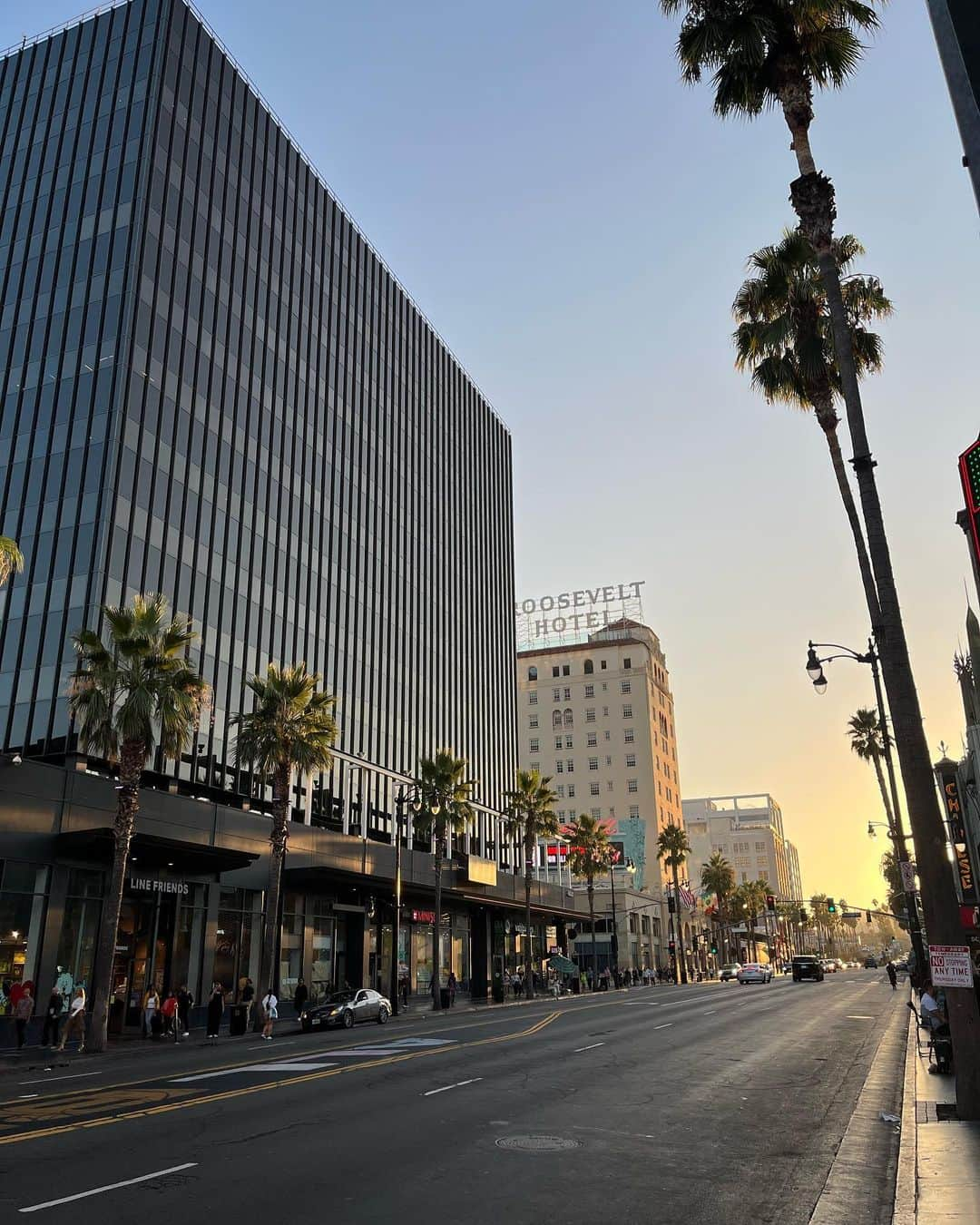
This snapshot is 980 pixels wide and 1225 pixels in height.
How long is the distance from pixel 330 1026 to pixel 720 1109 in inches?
902

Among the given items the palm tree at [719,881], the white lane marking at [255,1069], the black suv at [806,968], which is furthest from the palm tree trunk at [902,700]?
the palm tree at [719,881]

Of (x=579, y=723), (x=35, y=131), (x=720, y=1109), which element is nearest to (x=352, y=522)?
(x=35, y=131)

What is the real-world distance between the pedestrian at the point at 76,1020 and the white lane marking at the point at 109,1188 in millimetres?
19755

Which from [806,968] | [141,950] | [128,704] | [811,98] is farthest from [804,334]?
[806,968]

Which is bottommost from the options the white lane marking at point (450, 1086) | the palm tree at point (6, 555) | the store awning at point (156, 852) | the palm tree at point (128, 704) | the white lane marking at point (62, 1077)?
the white lane marking at point (62, 1077)

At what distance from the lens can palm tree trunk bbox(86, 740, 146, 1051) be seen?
26875 mm

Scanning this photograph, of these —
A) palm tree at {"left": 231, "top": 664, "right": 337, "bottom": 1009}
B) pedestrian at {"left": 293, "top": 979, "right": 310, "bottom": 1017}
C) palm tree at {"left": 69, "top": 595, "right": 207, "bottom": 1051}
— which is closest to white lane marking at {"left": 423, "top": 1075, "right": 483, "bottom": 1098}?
palm tree at {"left": 69, "top": 595, "right": 207, "bottom": 1051}

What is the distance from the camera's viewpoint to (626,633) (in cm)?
12950

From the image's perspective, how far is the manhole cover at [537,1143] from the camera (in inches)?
440

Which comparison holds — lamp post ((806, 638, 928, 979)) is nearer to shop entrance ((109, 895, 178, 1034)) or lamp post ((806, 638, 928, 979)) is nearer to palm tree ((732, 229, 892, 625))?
palm tree ((732, 229, 892, 625))

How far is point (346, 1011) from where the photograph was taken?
34719 millimetres

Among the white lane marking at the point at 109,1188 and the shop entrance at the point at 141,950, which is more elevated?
the shop entrance at the point at 141,950

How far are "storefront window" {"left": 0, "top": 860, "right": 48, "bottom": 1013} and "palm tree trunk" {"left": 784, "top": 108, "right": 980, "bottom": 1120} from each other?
2619cm

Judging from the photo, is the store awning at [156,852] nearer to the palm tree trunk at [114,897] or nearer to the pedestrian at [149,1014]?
the palm tree trunk at [114,897]
